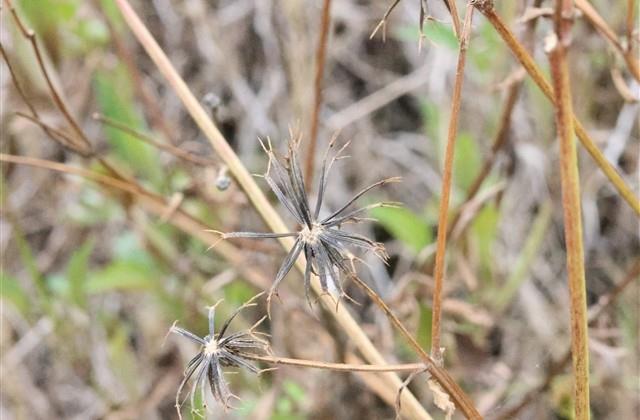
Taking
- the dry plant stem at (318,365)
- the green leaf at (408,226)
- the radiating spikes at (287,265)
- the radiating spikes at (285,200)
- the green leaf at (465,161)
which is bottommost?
the green leaf at (408,226)

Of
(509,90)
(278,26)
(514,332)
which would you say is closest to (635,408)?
(514,332)

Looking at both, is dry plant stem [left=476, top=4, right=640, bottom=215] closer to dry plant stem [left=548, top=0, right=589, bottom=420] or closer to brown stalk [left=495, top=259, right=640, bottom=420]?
dry plant stem [left=548, top=0, right=589, bottom=420]

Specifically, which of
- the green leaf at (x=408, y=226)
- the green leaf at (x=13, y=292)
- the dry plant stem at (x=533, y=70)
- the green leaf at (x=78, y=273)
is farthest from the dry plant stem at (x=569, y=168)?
the green leaf at (x=13, y=292)

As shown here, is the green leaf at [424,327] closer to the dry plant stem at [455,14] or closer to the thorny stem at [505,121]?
the thorny stem at [505,121]

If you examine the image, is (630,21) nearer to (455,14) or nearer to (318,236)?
(455,14)

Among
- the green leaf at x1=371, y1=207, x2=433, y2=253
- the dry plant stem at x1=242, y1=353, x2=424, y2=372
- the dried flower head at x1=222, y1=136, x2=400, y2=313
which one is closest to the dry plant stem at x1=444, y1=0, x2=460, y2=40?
the dried flower head at x1=222, y1=136, x2=400, y2=313

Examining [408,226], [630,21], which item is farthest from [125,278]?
[630,21]
